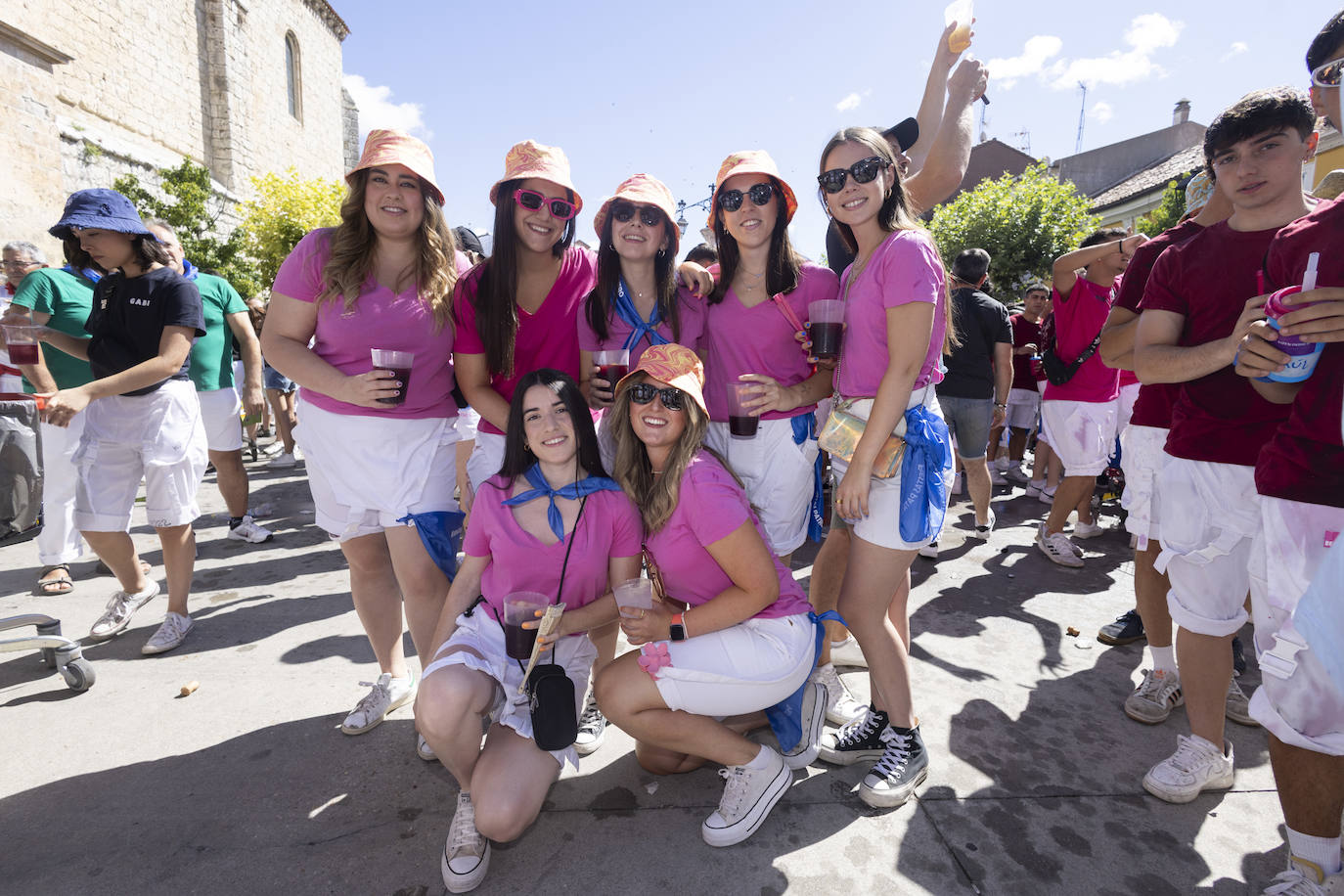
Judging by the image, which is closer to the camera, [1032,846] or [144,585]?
[1032,846]

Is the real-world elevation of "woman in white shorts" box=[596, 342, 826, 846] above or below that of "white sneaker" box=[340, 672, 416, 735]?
above

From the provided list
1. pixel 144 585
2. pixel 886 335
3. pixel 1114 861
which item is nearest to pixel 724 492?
pixel 886 335

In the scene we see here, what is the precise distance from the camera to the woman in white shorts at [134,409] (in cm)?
314

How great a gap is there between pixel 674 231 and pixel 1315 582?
2193 mm

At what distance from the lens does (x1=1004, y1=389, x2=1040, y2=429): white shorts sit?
7523 millimetres

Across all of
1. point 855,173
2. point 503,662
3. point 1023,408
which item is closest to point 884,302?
point 855,173

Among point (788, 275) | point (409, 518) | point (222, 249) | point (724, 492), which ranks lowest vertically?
point (409, 518)

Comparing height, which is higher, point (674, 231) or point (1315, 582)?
point (674, 231)

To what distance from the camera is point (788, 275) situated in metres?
2.51

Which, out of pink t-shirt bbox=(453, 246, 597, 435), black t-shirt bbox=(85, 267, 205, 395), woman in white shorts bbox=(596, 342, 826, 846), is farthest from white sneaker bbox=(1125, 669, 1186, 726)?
black t-shirt bbox=(85, 267, 205, 395)

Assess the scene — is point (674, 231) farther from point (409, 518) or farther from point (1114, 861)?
point (1114, 861)

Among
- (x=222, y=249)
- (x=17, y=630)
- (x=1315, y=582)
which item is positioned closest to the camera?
(x=1315, y=582)

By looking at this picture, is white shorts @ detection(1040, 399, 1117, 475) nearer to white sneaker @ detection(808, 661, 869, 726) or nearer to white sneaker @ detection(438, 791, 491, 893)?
white sneaker @ detection(808, 661, 869, 726)

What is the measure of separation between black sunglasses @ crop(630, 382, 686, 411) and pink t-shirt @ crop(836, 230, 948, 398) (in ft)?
2.11
